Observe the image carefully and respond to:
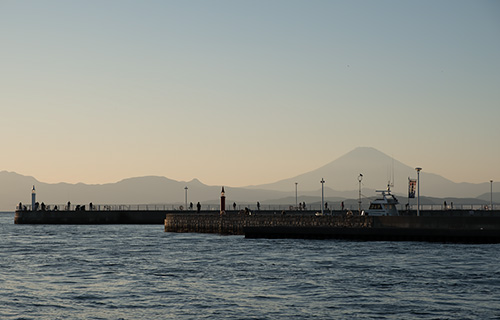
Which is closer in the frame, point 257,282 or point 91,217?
point 257,282

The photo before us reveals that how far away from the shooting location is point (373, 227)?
6881 centimetres

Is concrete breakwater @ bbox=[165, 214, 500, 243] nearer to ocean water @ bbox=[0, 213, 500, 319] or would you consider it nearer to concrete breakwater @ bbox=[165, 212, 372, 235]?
concrete breakwater @ bbox=[165, 212, 372, 235]

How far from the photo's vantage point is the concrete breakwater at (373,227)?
62.8m

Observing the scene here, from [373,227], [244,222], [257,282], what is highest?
[244,222]

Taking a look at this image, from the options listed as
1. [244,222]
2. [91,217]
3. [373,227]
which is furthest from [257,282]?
[91,217]

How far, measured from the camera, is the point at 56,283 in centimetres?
3978

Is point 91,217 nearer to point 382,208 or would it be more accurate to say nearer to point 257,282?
point 382,208

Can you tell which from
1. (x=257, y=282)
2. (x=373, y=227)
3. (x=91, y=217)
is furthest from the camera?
(x=91, y=217)

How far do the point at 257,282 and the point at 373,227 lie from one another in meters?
31.6

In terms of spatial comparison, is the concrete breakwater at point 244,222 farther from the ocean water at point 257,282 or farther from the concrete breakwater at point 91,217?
the concrete breakwater at point 91,217

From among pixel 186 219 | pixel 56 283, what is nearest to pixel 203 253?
pixel 56 283

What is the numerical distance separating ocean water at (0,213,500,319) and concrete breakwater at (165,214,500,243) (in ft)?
5.16

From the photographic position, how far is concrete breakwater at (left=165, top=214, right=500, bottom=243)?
62.8m

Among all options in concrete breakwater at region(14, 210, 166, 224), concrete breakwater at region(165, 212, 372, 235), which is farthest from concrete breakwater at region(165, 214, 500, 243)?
concrete breakwater at region(14, 210, 166, 224)
